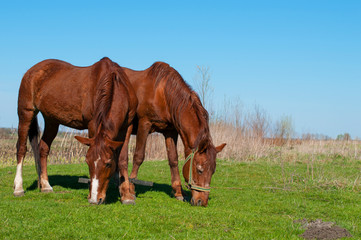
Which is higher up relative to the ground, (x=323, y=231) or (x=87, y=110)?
(x=87, y=110)

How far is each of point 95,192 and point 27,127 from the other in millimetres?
2958

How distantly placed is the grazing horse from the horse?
1.23 feet

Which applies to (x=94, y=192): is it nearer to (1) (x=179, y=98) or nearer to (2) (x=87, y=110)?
(2) (x=87, y=110)

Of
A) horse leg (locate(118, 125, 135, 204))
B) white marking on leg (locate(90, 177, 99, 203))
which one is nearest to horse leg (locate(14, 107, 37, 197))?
horse leg (locate(118, 125, 135, 204))

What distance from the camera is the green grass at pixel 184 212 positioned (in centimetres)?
393

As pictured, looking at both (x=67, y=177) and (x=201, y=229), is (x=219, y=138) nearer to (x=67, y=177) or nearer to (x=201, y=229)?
(x=67, y=177)

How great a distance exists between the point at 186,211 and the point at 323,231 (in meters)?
1.81

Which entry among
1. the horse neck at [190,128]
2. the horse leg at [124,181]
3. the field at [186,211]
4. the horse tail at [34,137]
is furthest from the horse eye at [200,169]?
the horse tail at [34,137]

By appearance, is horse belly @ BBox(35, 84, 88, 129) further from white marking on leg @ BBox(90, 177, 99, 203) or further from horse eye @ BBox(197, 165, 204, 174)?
horse eye @ BBox(197, 165, 204, 174)

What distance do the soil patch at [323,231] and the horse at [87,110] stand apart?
2624mm

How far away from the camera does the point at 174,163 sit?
643cm

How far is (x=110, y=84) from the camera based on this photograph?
18.3 feet

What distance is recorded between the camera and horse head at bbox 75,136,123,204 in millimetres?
4797

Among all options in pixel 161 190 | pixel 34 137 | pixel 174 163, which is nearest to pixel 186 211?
pixel 174 163
